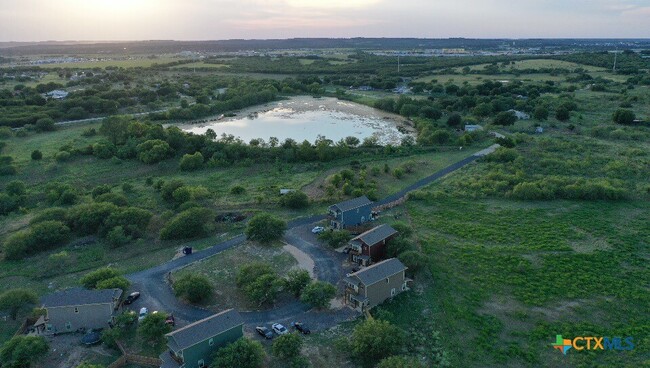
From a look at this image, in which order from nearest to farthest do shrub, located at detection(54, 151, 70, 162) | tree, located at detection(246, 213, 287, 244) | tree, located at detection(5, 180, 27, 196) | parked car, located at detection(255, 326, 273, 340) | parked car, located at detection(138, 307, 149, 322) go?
parked car, located at detection(255, 326, 273, 340), parked car, located at detection(138, 307, 149, 322), tree, located at detection(246, 213, 287, 244), tree, located at detection(5, 180, 27, 196), shrub, located at detection(54, 151, 70, 162)

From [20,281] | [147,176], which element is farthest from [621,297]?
[147,176]

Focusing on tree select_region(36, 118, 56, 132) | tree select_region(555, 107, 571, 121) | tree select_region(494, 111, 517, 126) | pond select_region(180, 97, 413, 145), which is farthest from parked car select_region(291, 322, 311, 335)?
tree select_region(36, 118, 56, 132)

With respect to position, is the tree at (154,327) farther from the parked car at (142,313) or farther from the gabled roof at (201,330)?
the gabled roof at (201,330)

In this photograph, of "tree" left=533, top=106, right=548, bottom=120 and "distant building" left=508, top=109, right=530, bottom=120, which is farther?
"distant building" left=508, top=109, right=530, bottom=120

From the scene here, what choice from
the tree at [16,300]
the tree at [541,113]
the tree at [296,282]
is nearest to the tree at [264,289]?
the tree at [296,282]

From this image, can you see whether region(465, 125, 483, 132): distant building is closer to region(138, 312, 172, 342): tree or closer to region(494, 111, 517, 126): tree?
region(494, 111, 517, 126): tree
